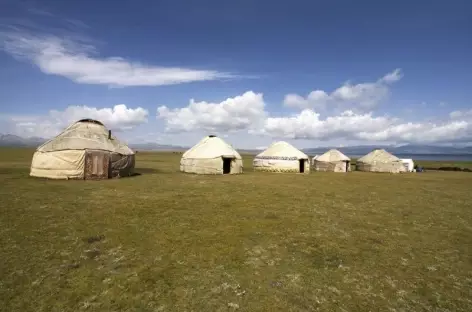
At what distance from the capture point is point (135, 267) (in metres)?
6.96

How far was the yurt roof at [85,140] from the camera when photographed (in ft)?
70.9

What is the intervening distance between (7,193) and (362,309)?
52.7ft

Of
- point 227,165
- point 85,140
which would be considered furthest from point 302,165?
point 85,140

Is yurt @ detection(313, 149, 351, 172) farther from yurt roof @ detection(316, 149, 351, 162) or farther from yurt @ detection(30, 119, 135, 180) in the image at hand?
yurt @ detection(30, 119, 135, 180)

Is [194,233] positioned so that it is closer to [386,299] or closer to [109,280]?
[109,280]

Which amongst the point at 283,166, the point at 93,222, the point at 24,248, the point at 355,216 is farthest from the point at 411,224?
the point at 283,166

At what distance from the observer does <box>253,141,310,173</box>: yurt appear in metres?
33.6

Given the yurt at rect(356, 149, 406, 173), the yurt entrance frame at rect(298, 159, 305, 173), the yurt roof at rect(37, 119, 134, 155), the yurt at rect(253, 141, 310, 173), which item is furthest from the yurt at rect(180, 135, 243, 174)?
the yurt at rect(356, 149, 406, 173)

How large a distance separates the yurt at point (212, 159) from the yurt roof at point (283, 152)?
6237 millimetres

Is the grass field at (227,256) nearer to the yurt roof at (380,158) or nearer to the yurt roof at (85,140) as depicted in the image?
the yurt roof at (85,140)

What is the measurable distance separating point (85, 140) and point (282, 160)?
19667mm

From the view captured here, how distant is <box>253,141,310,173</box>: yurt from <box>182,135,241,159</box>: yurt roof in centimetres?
593

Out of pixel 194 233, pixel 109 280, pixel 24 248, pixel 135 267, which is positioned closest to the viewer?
pixel 109 280

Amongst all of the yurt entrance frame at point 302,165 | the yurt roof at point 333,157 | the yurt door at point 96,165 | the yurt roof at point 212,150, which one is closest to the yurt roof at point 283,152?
the yurt entrance frame at point 302,165
